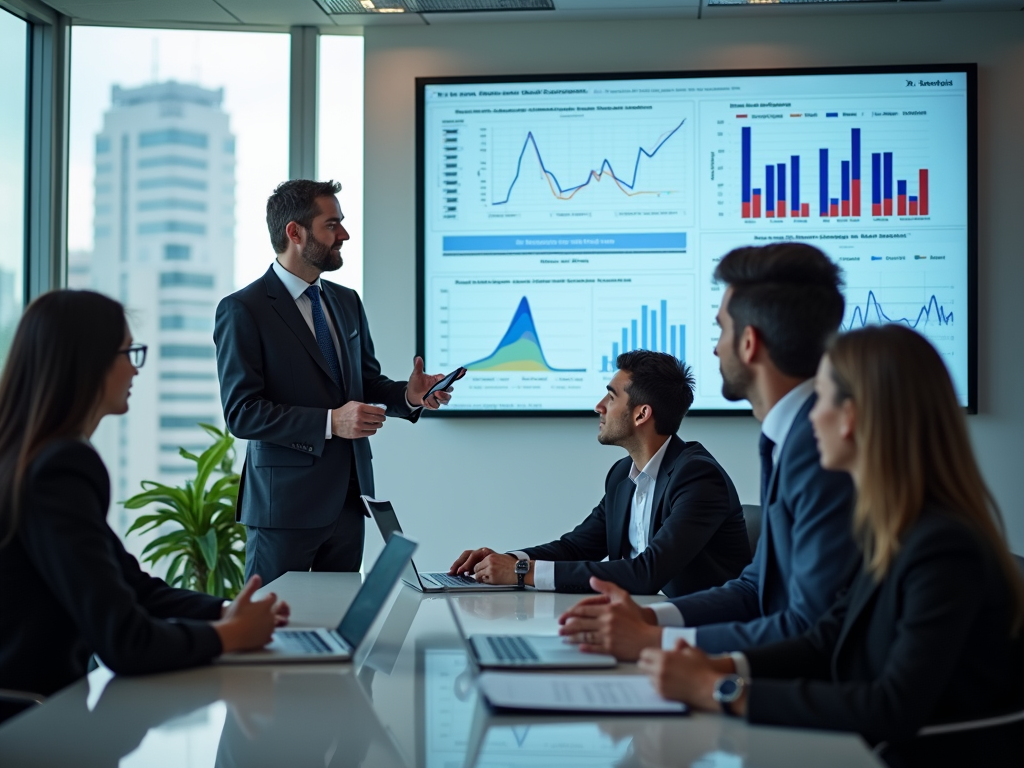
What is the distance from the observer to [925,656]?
1354mm

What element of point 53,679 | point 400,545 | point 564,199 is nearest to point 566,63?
point 564,199

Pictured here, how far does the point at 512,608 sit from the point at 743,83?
310 centimetres

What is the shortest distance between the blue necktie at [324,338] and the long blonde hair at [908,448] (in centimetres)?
222

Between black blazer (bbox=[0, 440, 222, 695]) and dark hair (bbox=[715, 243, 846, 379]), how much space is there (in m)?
1.22

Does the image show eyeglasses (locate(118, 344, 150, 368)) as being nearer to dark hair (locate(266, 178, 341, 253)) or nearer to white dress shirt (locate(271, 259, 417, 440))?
white dress shirt (locate(271, 259, 417, 440))

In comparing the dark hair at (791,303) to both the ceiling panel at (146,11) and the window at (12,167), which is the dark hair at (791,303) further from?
the window at (12,167)

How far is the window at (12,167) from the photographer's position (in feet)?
14.5

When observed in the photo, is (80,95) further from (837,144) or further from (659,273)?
(837,144)

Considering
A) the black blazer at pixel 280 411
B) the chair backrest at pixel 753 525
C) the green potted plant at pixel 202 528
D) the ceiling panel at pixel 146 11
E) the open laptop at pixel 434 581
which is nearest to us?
the open laptop at pixel 434 581

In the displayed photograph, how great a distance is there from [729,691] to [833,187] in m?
3.53

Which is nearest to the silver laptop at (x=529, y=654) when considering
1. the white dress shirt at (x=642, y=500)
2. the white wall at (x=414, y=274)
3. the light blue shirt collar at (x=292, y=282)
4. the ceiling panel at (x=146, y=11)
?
the white dress shirt at (x=642, y=500)

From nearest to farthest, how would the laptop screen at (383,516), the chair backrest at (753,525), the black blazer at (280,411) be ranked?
the laptop screen at (383,516)
the chair backrest at (753,525)
the black blazer at (280,411)

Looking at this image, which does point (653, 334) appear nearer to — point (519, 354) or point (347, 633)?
point (519, 354)

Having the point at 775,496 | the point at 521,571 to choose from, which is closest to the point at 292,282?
the point at 521,571
